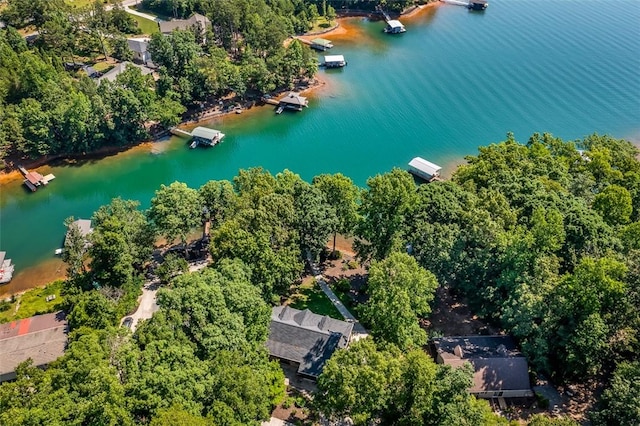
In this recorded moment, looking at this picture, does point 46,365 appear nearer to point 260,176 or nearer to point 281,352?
point 281,352

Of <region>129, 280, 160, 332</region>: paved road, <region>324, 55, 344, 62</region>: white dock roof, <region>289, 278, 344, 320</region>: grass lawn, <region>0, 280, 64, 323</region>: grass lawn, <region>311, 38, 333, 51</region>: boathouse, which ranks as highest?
<region>311, 38, 333, 51</region>: boathouse

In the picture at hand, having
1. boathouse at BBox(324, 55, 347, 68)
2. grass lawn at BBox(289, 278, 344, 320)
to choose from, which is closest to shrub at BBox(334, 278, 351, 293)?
grass lawn at BBox(289, 278, 344, 320)

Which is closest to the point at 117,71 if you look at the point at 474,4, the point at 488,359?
the point at 488,359

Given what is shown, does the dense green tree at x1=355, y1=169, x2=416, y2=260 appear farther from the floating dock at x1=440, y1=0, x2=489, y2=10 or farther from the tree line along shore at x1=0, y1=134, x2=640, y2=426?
the floating dock at x1=440, y1=0, x2=489, y2=10

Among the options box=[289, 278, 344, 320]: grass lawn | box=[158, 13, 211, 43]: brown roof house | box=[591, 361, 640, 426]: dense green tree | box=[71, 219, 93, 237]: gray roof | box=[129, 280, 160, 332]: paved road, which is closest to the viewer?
box=[591, 361, 640, 426]: dense green tree

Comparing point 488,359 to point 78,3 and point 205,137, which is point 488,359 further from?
point 78,3

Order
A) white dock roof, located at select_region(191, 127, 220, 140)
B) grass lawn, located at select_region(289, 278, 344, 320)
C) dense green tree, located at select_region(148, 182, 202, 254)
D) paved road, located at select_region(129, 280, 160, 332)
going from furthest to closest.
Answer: white dock roof, located at select_region(191, 127, 220, 140) → dense green tree, located at select_region(148, 182, 202, 254) → grass lawn, located at select_region(289, 278, 344, 320) → paved road, located at select_region(129, 280, 160, 332)

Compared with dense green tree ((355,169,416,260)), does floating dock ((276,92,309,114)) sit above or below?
below
